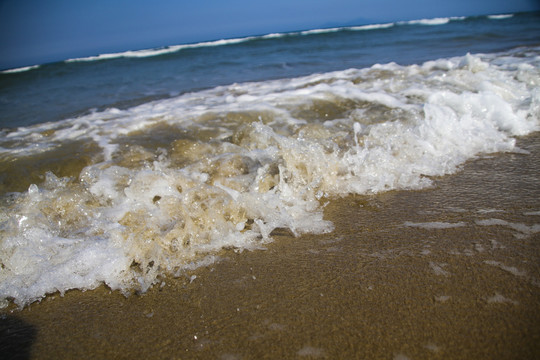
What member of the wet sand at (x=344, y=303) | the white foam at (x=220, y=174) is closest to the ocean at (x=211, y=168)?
the white foam at (x=220, y=174)

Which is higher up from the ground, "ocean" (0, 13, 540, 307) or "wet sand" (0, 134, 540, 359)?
"ocean" (0, 13, 540, 307)

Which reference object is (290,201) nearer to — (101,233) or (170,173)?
(170,173)

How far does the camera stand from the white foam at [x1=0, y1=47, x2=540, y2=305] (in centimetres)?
166

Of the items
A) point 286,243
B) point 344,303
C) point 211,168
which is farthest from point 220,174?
point 344,303

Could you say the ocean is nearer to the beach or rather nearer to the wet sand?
the beach

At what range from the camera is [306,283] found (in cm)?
141

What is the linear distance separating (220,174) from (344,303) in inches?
58.5

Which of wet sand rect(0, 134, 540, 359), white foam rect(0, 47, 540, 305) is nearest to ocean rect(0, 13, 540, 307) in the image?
white foam rect(0, 47, 540, 305)

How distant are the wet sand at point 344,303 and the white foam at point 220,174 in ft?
0.30

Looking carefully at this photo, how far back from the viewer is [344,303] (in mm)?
1280

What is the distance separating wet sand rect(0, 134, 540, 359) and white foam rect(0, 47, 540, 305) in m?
0.09

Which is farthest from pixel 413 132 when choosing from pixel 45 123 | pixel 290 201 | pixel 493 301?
pixel 45 123

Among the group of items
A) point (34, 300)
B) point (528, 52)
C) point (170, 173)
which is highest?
point (528, 52)

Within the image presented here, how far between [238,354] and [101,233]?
1.17 m
